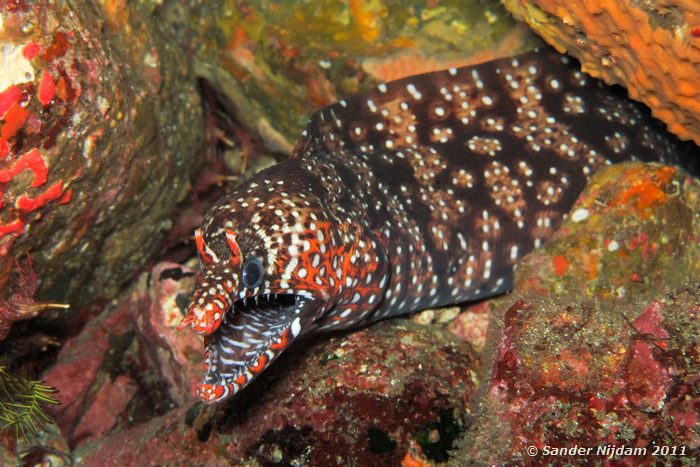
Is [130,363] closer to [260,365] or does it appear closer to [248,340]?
[248,340]

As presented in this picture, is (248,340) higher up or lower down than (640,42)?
lower down

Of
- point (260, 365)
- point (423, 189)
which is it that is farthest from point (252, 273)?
point (423, 189)

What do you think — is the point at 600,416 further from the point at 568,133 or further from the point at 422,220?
the point at 568,133

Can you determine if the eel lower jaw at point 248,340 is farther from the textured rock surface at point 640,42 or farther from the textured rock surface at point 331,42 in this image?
the textured rock surface at point 640,42

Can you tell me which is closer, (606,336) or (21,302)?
(606,336)

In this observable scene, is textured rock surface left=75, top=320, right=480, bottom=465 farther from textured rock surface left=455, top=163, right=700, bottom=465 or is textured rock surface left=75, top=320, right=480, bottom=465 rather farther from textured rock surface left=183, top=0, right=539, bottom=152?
textured rock surface left=183, top=0, right=539, bottom=152

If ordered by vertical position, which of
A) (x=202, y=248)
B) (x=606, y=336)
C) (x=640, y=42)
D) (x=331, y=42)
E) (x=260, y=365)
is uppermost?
(x=640, y=42)

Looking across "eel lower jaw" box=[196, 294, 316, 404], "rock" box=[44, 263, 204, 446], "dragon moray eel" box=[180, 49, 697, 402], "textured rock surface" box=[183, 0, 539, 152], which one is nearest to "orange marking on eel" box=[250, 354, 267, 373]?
"eel lower jaw" box=[196, 294, 316, 404]

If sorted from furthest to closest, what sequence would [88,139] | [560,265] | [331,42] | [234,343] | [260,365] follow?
[331,42], [560,265], [88,139], [234,343], [260,365]
